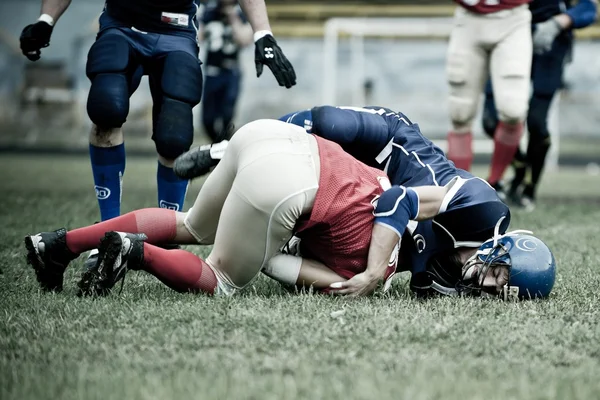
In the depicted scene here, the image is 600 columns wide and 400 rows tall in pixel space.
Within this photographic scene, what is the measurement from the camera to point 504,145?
22.2 feet

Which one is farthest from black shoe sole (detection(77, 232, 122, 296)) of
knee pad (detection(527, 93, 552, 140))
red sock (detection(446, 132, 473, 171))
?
knee pad (detection(527, 93, 552, 140))

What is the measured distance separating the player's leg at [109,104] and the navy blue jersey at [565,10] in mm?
3728

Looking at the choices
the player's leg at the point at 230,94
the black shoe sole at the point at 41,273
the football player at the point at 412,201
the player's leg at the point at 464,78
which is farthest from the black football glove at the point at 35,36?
the player's leg at the point at 230,94

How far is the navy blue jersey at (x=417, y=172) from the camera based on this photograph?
348 cm

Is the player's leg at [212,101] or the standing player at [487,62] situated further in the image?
the player's leg at [212,101]

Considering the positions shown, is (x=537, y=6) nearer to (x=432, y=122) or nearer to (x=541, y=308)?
(x=541, y=308)

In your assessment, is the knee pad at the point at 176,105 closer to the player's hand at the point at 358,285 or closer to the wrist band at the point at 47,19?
the wrist band at the point at 47,19

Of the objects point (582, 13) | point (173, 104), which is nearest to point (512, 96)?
point (582, 13)

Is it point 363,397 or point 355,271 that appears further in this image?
point 355,271

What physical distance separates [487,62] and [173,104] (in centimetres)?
297

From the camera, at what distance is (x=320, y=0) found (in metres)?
19.7

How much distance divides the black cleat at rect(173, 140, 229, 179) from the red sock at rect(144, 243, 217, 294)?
1.13ft

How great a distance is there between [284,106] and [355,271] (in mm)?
13619

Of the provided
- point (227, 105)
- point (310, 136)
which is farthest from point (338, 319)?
point (227, 105)
